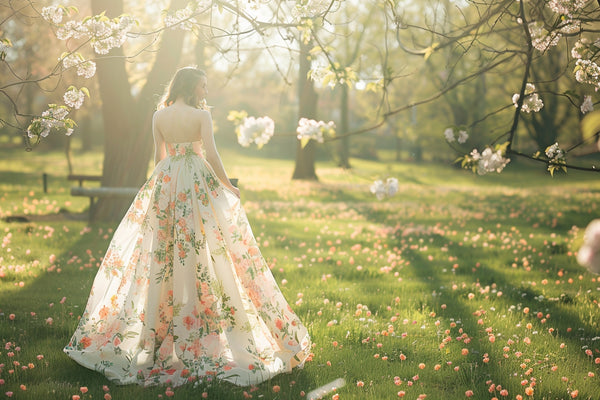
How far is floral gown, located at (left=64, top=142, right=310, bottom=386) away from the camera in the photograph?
165 inches

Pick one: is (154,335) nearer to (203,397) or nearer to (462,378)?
(203,397)

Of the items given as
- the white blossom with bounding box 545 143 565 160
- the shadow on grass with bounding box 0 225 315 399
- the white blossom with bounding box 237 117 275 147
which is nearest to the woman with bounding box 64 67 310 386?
the shadow on grass with bounding box 0 225 315 399

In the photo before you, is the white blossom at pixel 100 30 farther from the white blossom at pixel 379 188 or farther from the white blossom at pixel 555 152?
the white blossom at pixel 555 152

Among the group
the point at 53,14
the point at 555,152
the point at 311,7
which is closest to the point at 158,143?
the point at 53,14

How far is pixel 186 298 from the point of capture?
169 inches

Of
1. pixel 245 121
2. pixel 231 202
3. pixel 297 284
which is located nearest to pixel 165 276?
pixel 231 202

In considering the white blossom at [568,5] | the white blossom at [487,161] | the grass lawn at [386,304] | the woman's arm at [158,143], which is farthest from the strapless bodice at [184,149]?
the white blossom at [568,5]

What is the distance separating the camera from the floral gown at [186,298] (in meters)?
4.18

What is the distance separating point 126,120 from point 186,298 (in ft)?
22.9

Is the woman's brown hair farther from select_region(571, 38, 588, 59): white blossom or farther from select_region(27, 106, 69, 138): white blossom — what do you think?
select_region(571, 38, 588, 59): white blossom

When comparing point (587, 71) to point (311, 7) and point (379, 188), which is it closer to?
point (379, 188)

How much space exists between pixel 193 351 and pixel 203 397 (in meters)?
0.46

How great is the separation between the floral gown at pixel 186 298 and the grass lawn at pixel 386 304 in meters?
0.20

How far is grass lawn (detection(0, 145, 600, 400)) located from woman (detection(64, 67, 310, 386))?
0.20 metres
